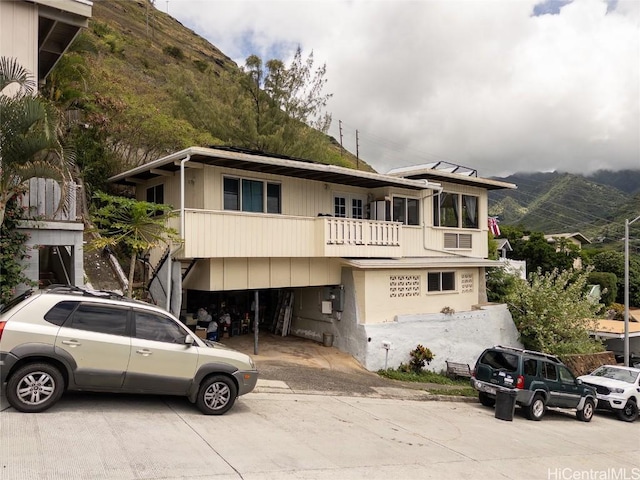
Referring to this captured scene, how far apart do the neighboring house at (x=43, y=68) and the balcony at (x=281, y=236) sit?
2983 millimetres

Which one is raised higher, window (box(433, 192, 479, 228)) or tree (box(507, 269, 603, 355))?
window (box(433, 192, 479, 228))

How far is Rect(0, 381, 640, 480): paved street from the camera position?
602 cm

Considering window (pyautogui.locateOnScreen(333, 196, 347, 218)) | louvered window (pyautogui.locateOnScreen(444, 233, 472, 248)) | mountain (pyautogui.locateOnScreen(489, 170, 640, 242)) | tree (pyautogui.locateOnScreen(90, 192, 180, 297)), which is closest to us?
tree (pyautogui.locateOnScreen(90, 192, 180, 297))

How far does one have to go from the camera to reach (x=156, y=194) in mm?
16844

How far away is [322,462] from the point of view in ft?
23.1

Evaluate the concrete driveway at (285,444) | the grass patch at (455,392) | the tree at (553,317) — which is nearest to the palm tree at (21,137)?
the concrete driveway at (285,444)

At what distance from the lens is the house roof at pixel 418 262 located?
16.0m

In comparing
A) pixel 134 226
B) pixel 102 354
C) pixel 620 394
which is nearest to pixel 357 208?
pixel 134 226

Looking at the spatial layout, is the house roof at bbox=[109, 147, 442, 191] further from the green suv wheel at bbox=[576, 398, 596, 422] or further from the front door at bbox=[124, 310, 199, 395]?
the green suv wheel at bbox=[576, 398, 596, 422]

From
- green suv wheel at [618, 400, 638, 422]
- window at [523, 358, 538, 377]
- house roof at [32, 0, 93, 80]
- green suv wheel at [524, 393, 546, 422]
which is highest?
house roof at [32, 0, 93, 80]

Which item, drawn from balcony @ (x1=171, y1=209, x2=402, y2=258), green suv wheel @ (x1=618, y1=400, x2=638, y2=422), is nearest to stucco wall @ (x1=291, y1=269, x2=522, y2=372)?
balcony @ (x1=171, y1=209, x2=402, y2=258)

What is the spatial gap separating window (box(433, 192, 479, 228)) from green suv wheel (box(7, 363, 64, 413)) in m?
15.7

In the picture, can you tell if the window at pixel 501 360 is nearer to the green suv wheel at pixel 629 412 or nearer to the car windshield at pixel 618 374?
the green suv wheel at pixel 629 412

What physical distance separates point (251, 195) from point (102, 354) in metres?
8.69
